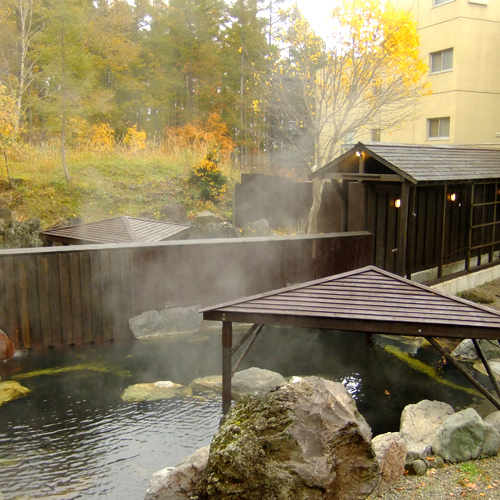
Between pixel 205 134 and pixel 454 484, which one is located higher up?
pixel 205 134

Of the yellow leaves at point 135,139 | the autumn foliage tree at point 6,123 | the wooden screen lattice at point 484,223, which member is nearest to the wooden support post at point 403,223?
the wooden screen lattice at point 484,223

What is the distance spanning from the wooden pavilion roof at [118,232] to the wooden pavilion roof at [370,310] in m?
5.07

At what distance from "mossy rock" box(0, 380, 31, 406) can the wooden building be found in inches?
302

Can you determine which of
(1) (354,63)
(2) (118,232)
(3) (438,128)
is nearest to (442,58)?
(3) (438,128)

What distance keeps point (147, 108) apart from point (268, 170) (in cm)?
1083

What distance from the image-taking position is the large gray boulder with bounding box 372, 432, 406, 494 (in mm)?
5008

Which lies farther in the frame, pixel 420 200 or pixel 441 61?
pixel 441 61

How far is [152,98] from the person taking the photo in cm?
2903

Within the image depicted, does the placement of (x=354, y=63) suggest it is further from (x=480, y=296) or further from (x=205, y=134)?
(x=205, y=134)

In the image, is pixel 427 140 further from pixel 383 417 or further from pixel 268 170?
pixel 383 417

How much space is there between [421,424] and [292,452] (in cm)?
313

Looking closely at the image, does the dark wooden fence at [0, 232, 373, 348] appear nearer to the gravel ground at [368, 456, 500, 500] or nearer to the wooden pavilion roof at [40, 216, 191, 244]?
the wooden pavilion roof at [40, 216, 191, 244]

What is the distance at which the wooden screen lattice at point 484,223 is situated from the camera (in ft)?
46.6

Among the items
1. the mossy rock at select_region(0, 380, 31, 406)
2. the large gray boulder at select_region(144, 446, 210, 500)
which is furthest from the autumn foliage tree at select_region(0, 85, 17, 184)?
the large gray boulder at select_region(144, 446, 210, 500)
